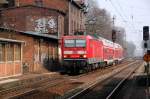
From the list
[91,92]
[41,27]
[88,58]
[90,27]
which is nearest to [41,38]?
[88,58]

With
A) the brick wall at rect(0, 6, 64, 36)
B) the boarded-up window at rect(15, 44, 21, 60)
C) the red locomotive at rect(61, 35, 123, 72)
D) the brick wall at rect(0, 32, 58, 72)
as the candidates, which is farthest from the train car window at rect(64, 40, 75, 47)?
the brick wall at rect(0, 6, 64, 36)

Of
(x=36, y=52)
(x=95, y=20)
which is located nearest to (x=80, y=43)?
(x=36, y=52)

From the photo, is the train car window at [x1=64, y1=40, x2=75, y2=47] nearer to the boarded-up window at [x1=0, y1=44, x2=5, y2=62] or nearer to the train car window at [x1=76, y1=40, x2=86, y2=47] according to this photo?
the train car window at [x1=76, y1=40, x2=86, y2=47]

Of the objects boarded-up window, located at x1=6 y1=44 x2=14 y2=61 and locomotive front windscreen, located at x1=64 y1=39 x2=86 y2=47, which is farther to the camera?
locomotive front windscreen, located at x1=64 y1=39 x2=86 y2=47

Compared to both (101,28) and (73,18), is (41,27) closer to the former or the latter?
(73,18)

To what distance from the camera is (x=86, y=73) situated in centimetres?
3884

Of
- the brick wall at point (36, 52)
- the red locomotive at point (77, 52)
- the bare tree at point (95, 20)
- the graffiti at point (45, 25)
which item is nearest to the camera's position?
the red locomotive at point (77, 52)

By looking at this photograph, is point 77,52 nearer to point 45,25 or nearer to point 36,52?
point 36,52

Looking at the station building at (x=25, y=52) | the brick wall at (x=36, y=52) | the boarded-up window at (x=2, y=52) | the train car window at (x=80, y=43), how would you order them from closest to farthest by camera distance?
1. the boarded-up window at (x=2, y=52)
2. the station building at (x=25, y=52)
3. the train car window at (x=80, y=43)
4. the brick wall at (x=36, y=52)

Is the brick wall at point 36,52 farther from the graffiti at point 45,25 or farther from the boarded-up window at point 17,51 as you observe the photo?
the graffiti at point 45,25

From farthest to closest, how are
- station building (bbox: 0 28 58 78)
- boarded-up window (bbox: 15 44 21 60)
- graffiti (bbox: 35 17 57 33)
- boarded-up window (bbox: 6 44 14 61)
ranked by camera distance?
graffiti (bbox: 35 17 57 33)
boarded-up window (bbox: 15 44 21 60)
boarded-up window (bbox: 6 44 14 61)
station building (bbox: 0 28 58 78)

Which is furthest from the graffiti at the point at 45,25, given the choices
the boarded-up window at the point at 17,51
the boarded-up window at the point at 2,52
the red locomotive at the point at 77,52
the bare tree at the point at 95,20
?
the bare tree at the point at 95,20

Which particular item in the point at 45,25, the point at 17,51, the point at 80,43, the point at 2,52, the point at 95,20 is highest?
the point at 95,20

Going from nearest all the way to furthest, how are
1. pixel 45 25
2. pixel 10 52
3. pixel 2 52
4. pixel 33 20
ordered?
pixel 2 52 → pixel 10 52 → pixel 45 25 → pixel 33 20
